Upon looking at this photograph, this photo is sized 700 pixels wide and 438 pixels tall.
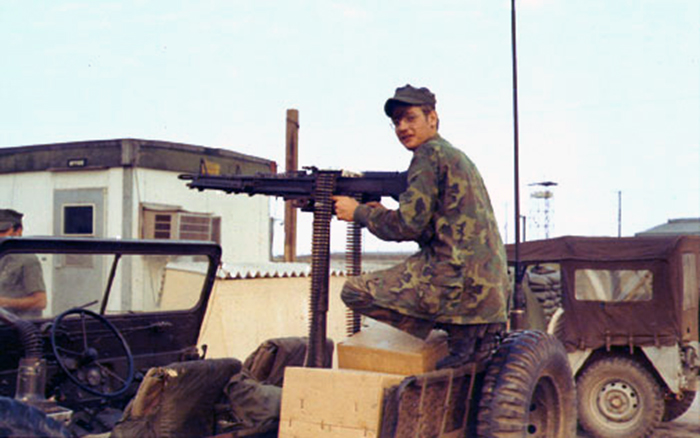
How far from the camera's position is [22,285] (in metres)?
4.60

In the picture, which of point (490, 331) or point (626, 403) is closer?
point (490, 331)

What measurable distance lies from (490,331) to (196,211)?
1418 cm

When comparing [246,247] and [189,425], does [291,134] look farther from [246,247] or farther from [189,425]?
[189,425]

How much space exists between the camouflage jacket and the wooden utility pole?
12.2 metres

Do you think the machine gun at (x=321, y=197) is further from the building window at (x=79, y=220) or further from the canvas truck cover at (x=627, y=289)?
the building window at (x=79, y=220)

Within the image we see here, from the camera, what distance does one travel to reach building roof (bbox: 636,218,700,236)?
41562 millimetres

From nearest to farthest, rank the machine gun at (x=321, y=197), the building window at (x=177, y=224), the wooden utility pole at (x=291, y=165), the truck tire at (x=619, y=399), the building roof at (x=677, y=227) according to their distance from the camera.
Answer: the machine gun at (x=321, y=197) < the truck tire at (x=619, y=399) < the wooden utility pole at (x=291, y=165) < the building window at (x=177, y=224) < the building roof at (x=677, y=227)

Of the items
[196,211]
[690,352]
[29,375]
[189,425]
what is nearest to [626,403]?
[690,352]

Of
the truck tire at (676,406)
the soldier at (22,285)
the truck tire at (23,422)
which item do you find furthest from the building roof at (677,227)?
the truck tire at (23,422)

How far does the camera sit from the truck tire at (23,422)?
10.3 feet

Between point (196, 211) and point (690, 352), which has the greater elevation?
point (196, 211)

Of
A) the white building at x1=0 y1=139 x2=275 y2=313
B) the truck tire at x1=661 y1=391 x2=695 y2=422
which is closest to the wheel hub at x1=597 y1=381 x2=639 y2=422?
the truck tire at x1=661 y1=391 x2=695 y2=422

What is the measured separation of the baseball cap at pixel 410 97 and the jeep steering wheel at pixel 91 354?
204 cm

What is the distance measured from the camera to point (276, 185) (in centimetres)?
501
